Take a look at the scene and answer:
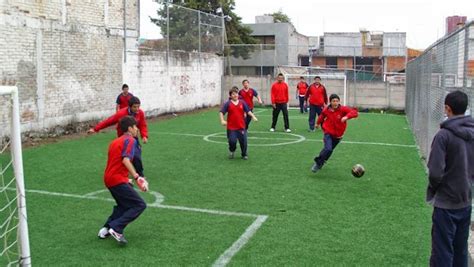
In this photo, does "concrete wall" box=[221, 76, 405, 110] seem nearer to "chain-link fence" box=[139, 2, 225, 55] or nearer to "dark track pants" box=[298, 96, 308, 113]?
"dark track pants" box=[298, 96, 308, 113]

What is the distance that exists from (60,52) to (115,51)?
3.23m

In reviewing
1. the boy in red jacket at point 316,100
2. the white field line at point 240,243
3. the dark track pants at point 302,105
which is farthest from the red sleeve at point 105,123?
the dark track pants at point 302,105

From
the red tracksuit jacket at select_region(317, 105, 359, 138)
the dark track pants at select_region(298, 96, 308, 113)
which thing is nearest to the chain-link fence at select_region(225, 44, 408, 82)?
the dark track pants at select_region(298, 96, 308, 113)

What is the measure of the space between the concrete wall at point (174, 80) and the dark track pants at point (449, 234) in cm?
1747

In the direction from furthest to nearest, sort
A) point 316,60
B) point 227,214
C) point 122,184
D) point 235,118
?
point 316,60 → point 235,118 → point 227,214 → point 122,184

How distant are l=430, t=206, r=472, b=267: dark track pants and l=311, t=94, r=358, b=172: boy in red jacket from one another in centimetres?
602

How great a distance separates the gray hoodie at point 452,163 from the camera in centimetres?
489

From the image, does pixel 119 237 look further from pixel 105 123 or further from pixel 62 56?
pixel 62 56

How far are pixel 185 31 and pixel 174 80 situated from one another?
2787 millimetres

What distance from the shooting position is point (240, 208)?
331 inches

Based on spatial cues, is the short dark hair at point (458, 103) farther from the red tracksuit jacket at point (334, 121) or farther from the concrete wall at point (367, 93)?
the concrete wall at point (367, 93)

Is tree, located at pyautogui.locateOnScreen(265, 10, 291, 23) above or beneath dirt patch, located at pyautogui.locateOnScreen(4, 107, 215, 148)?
above

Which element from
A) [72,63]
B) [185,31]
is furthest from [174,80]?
[72,63]

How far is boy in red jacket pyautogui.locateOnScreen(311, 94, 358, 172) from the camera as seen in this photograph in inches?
437
